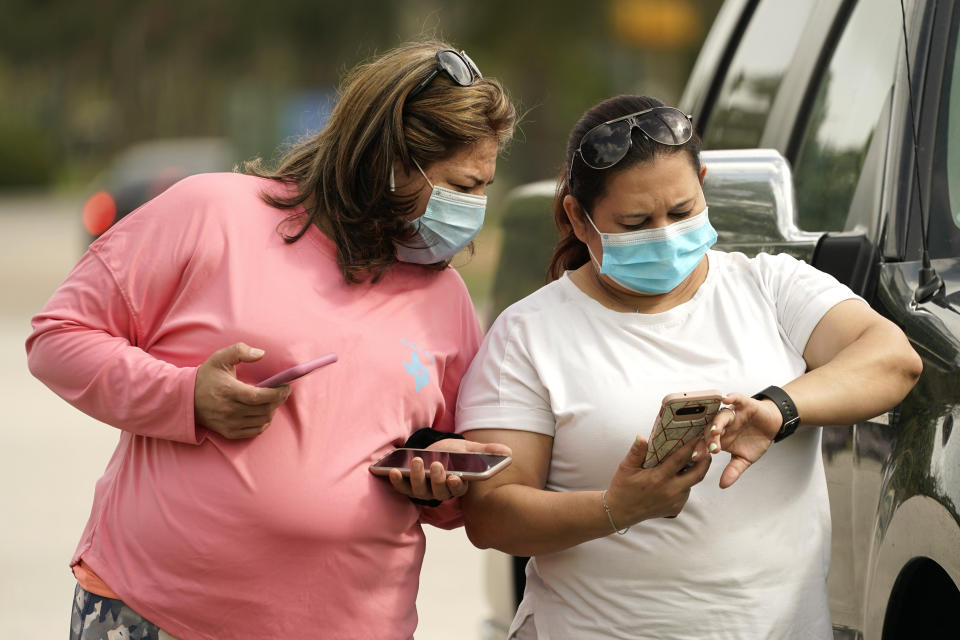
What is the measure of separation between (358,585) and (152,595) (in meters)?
0.36

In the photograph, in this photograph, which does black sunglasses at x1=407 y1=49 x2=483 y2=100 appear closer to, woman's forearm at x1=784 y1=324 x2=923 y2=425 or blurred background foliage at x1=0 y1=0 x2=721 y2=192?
blurred background foliage at x1=0 y1=0 x2=721 y2=192

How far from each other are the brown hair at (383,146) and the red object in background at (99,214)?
51.4 feet

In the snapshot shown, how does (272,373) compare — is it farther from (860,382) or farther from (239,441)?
(860,382)

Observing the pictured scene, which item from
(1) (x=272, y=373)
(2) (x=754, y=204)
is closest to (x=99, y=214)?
(2) (x=754, y=204)

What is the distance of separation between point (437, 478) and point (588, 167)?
64cm

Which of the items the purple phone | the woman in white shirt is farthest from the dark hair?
the purple phone

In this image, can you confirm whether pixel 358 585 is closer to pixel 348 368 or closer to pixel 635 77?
pixel 348 368

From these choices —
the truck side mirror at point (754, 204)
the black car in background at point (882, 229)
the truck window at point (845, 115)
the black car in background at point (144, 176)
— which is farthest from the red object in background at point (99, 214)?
the truck side mirror at point (754, 204)

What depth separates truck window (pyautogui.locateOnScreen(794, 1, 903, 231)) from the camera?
3629 millimetres

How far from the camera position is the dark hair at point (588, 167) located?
2631 mm

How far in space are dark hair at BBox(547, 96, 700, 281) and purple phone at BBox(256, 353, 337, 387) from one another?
1.90ft

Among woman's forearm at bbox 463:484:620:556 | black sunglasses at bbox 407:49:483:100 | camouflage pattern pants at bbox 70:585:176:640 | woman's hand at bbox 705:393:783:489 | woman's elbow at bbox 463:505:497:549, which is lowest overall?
camouflage pattern pants at bbox 70:585:176:640

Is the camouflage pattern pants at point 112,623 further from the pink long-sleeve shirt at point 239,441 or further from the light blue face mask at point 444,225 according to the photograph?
the light blue face mask at point 444,225

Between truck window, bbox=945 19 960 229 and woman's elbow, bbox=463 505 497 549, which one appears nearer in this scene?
woman's elbow, bbox=463 505 497 549
